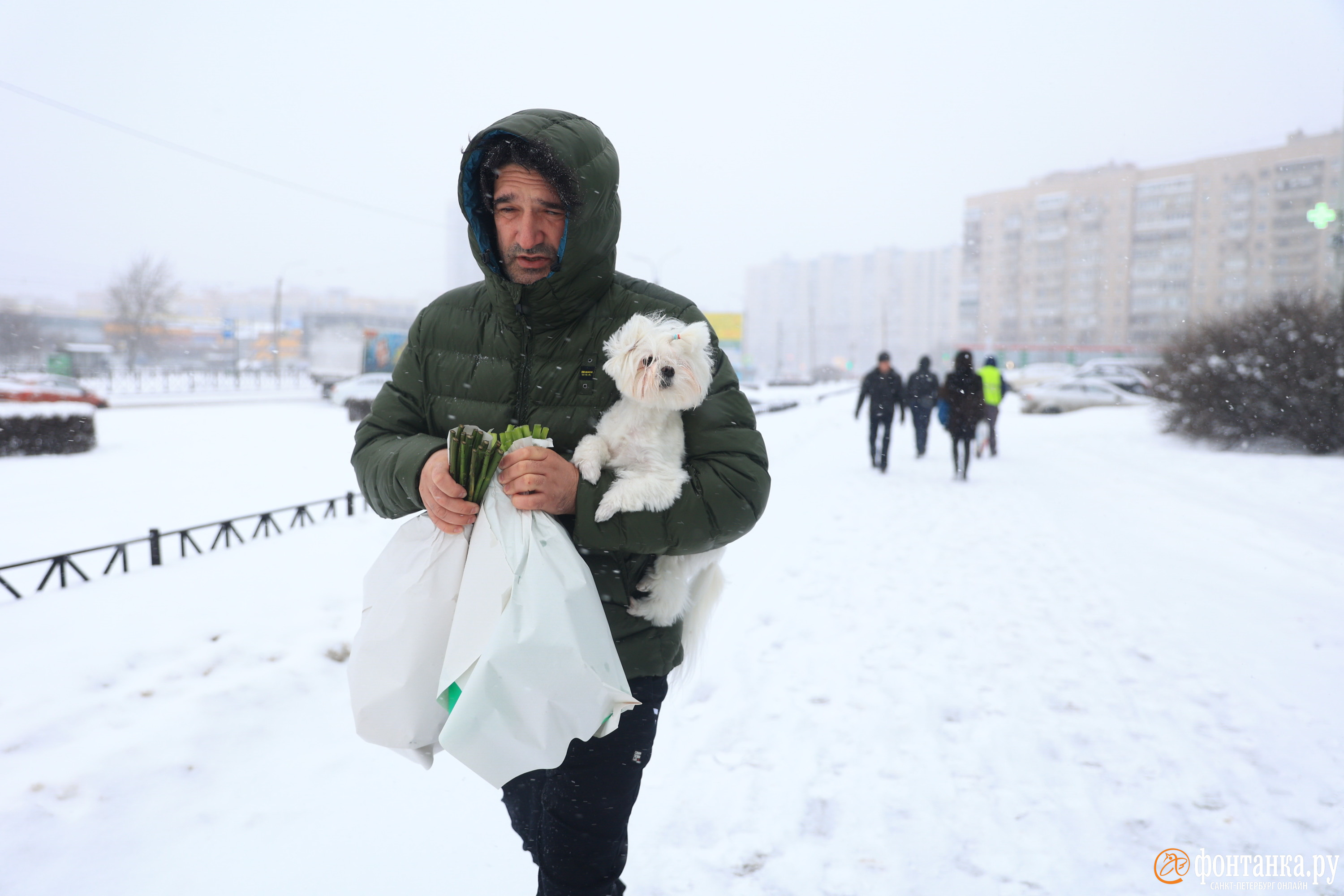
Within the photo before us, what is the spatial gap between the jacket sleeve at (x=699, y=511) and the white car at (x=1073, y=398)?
80.3 ft

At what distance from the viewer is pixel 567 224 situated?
1.58 metres

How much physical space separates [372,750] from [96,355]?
3691 cm

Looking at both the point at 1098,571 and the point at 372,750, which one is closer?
the point at 372,750

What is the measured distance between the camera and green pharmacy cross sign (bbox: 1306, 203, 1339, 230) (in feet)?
35.4

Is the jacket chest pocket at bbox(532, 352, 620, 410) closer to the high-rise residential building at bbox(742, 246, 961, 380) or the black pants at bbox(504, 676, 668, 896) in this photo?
the black pants at bbox(504, 676, 668, 896)

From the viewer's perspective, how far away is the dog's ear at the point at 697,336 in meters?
1.55

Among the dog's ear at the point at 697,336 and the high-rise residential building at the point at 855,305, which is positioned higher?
the high-rise residential building at the point at 855,305

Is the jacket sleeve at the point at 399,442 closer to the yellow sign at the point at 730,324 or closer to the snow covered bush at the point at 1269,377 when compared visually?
the snow covered bush at the point at 1269,377

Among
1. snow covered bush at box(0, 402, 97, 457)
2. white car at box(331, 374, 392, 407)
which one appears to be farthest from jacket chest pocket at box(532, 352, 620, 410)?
white car at box(331, 374, 392, 407)

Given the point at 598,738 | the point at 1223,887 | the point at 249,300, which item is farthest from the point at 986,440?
the point at 249,300

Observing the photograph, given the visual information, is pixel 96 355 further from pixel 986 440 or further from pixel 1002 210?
pixel 1002 210

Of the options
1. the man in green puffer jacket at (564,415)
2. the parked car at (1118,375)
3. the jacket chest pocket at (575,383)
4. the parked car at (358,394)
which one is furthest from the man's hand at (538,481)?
the parked car at (1118,375)

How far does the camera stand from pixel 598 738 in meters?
1.65

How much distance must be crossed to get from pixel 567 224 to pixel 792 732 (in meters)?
2.75
